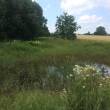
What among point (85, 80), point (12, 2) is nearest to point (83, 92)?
point (85, 80)

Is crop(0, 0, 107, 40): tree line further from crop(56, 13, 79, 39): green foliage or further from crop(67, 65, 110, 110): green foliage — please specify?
crop(67, 65, 110, 110): green foliage

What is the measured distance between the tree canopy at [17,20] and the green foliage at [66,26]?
2300 centimetres

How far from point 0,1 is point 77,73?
47231mm

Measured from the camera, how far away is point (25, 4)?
200 feet

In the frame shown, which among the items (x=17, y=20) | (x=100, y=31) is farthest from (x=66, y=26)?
(x=100, y=31)

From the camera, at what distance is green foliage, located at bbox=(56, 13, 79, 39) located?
281 feet

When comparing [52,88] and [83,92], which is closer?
[83,92]

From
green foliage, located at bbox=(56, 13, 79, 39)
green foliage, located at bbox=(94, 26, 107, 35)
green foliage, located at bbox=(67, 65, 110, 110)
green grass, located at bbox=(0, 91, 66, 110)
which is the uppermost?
green foliage, located at bbox=(67, 65, 110, 110)

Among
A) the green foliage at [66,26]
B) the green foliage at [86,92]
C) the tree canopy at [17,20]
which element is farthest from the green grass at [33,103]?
the green foliage at [66,26]

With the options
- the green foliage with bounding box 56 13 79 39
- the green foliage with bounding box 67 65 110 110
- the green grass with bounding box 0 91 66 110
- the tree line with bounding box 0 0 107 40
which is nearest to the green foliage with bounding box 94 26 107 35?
the green foliage with bounding box 56 13 79 39

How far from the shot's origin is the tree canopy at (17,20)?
5536 centimetres

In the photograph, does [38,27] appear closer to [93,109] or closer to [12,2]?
[12,2]

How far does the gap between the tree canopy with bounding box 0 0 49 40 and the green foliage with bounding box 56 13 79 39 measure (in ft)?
75.5

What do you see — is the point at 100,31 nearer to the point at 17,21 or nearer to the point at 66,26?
the point at 66,26
